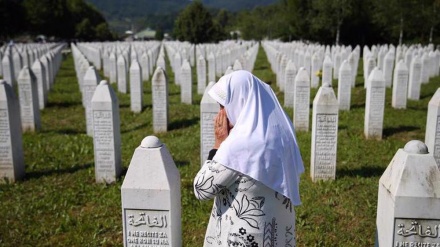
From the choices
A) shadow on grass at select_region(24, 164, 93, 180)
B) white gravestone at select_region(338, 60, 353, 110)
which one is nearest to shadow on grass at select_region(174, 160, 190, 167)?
shadow on grass at select_region(24, 164, 93, 180)

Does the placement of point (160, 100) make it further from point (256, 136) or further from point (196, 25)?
point (196, 25)

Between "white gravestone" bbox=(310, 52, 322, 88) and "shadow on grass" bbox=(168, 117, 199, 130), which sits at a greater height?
"white gravestone" bbox=(310, 52, 322, 88)

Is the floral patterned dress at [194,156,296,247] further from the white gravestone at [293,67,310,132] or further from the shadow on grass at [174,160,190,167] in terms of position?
the white gravestone at [293,67,310,132]

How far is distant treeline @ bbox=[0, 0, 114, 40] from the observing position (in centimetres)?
5381

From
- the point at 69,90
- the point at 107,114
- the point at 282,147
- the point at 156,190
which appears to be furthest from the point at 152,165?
the point at 69,90

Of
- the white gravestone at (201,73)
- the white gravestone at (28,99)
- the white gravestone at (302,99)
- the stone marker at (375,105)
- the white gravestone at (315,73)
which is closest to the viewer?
the stone marker at (375,105)

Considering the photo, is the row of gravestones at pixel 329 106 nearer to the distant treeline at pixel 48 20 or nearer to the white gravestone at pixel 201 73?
the white gravestone at pixel 201 73

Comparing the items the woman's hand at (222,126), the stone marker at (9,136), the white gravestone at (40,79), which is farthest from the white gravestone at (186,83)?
the woman's hand at (222,126)

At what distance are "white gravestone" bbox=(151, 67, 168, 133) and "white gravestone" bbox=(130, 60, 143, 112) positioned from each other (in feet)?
6.61

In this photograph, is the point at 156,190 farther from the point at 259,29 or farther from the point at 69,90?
the point at 259,29

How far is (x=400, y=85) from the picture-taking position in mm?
12516

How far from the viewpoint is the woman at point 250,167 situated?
8.89ft

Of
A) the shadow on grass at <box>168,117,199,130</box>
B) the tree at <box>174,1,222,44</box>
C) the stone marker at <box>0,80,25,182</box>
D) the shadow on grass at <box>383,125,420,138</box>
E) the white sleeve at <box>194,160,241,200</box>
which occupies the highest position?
the tree at <box>174,1,222,44</box>

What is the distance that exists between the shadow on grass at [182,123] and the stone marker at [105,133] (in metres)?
4.08
